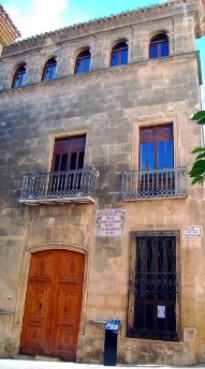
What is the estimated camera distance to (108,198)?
8.36 metres

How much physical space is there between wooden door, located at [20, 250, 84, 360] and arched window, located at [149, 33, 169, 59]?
20.8 ft

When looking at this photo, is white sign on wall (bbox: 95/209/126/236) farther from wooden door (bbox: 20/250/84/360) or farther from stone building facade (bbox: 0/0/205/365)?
wooden door (bbox: 20/250/84/360)

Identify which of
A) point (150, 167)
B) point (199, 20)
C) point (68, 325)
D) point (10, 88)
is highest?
point (199, 20)

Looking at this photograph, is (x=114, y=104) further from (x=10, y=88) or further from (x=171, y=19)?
(x=10, y=88)

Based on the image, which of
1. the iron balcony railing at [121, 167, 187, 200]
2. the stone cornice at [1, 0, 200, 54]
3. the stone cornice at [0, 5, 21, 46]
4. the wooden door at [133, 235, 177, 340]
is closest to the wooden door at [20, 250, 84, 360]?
the wooden door at [133, 235, 177, 340]

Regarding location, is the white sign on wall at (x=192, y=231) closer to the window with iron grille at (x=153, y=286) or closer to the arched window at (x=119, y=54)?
the window with iron grille at (x=153, y=286)

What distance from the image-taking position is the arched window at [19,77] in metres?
11.7

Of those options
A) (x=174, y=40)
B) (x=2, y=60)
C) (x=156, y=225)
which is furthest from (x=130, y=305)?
(x=2, y=60)

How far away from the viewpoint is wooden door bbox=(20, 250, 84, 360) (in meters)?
7.72

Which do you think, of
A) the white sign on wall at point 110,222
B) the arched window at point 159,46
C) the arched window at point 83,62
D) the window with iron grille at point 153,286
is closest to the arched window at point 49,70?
the arched window at point 83,62

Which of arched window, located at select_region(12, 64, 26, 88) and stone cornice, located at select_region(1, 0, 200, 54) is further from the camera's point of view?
arched window, located at select_region(12, 64, 26, 88)

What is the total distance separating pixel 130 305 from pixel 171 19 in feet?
27.4

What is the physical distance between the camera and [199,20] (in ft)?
32.6

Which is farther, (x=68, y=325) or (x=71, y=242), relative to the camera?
(x=71, y=242)
